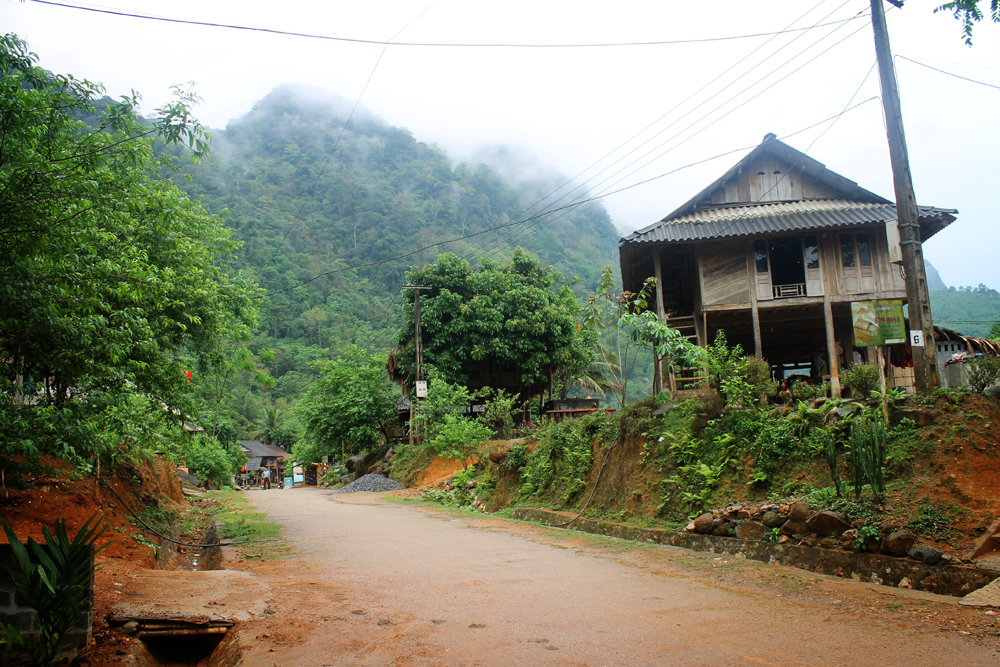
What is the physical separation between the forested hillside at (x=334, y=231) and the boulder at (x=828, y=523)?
47.9m

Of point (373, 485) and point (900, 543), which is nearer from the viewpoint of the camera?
point (900, 543)

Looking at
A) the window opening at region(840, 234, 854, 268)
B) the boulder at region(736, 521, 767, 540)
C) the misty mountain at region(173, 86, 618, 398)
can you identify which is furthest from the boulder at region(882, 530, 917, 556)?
the misty mountain at region(173, 86, 618, 398)

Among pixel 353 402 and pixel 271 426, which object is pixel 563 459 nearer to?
pixel 353 402

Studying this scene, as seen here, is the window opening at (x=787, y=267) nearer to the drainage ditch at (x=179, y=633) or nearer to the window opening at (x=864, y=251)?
the window opening at (x=864, y=251)

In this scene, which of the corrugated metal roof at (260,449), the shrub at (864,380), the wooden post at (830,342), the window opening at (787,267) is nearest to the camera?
the shrub at (864,380)

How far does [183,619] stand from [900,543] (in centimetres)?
663

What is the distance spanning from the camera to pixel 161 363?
8.98 m

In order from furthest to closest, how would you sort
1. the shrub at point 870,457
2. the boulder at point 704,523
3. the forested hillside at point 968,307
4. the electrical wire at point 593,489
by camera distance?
the forested hillside at point 968,307
the electrical wire at point 593,489
the boulder at point 704,523
the shrub at point 870,457

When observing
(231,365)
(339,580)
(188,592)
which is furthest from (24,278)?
(231,365)

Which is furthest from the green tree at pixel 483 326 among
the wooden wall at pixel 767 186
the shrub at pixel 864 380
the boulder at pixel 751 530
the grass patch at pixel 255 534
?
the boulder at pixel 751 530

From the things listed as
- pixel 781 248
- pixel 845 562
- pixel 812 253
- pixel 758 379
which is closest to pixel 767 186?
pixel 781 248

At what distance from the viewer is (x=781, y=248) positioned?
2011 cm

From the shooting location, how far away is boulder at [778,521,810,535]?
7.28m

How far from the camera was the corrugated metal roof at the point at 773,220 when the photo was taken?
16.7 metres
